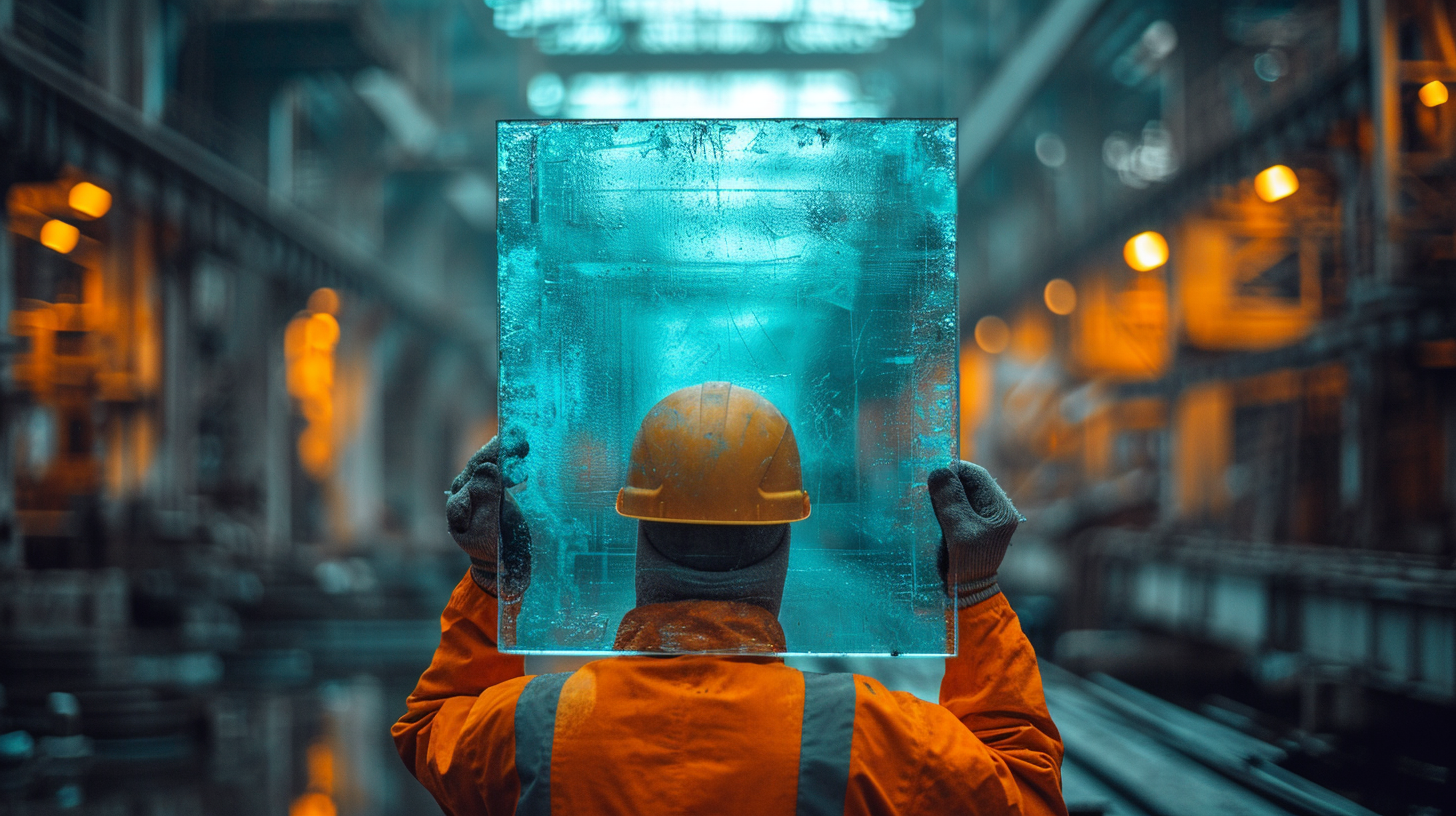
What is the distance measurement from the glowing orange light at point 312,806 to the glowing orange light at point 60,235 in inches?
320

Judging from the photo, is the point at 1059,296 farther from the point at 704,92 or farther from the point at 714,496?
the point at 714,496

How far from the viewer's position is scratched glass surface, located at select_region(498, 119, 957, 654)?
70.9 inches

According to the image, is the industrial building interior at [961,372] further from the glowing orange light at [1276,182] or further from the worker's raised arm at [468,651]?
the worker's raised arm at [468,651]

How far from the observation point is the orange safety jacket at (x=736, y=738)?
1585 mm

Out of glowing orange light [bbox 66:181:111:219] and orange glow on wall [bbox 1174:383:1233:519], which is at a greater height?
glowing orange light [bbox 66:181:111:219]

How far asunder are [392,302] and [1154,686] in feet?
59.4

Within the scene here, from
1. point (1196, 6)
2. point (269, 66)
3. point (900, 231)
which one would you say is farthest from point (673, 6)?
point (900, 231)

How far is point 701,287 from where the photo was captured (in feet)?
6.00

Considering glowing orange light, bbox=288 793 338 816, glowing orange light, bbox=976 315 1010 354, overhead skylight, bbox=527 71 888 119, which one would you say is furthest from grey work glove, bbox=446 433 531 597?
glowing orange light, bbox=976 315 1010 354

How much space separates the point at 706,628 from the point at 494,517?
0.42 meters

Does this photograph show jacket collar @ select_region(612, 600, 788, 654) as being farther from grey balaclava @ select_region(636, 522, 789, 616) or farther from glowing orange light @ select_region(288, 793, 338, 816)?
glowing orange light @ select_region(288, 793, 338, 816)

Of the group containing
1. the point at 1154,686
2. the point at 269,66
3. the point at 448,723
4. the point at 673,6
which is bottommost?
the point at 1154,686

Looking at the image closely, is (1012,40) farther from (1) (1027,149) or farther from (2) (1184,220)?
(2) (1184,220)

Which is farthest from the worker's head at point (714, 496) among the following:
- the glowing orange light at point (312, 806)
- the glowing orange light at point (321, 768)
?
the glowing orange light at point (321, 768)
